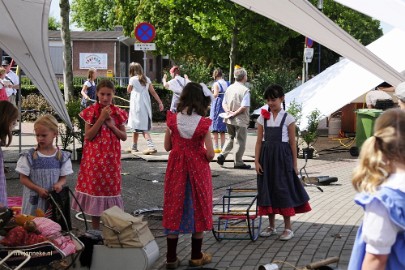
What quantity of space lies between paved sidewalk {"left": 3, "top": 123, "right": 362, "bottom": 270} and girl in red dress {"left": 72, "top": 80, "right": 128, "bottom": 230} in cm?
76

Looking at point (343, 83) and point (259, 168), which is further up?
point (343, 83)

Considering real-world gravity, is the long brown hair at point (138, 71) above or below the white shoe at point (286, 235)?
above

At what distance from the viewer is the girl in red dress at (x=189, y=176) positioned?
6.61 meters

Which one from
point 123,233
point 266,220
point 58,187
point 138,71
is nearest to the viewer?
point 123,233

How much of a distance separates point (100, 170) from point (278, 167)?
1.81m

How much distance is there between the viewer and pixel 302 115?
16.1 m

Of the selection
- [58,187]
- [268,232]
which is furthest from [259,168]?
[58,187]

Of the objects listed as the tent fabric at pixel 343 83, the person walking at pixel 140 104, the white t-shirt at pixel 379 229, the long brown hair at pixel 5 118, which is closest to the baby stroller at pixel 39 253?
the long brown hair at pixel 5 118

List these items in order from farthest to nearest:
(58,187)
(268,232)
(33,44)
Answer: (33,44) < (268,232) < (58,187)

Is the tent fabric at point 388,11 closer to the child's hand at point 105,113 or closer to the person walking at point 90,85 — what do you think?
the child's hand at point 105,113

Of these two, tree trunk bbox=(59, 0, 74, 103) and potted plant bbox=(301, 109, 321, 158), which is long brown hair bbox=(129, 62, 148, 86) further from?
tree trunk bbox=(59, 0, 74, 103)

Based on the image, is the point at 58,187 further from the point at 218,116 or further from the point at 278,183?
the point at 218,116

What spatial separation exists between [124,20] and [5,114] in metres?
43.0

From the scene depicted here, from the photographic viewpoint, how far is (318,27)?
6.73 meters
